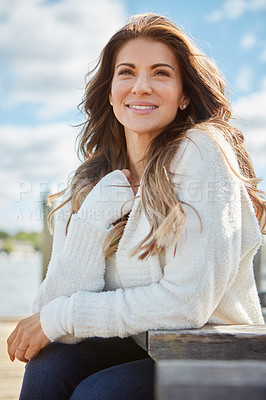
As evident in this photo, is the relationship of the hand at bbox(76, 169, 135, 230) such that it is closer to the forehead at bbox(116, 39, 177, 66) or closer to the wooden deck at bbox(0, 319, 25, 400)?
the forehead at bbox(116, 39, 177, 66)

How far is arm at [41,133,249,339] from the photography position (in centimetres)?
130

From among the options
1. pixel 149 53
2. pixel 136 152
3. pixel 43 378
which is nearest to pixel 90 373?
pixel 43 378

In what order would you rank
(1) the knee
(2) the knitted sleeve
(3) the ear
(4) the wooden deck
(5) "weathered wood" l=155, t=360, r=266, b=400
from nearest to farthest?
1. (5) "weathered wood" l=155, t=360, r=266, b=400
2. (1) the knee
3. (2) the knitted sleeve
4. (3) the ear
5. (4) the wooden deck

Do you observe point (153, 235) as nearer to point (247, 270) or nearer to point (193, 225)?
point (193, 225)

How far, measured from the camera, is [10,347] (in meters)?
1.51

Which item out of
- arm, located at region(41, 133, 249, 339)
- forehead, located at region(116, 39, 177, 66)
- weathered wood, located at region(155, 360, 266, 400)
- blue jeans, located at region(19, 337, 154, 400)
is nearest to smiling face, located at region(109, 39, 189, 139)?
forehead, located at region(116, 39, 177, 66)

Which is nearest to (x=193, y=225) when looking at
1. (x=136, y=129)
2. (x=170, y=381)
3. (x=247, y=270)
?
(x=247, y=270)

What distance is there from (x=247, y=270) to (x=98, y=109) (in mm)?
979

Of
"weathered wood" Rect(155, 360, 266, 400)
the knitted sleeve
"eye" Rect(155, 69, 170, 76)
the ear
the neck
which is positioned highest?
"eye" Rect(155, 69, 170, 76)

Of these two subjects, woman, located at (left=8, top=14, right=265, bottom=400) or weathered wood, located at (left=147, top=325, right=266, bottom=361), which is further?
woman, located at (left=8, top=14, right=265, bottom=400)

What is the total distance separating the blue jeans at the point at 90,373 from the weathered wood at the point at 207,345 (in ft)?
0.60

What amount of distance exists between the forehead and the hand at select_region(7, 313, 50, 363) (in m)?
0.88

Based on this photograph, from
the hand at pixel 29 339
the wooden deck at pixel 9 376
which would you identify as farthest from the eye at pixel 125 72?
the wooden deck at pixel 9 376

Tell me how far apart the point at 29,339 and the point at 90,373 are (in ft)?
0.67
